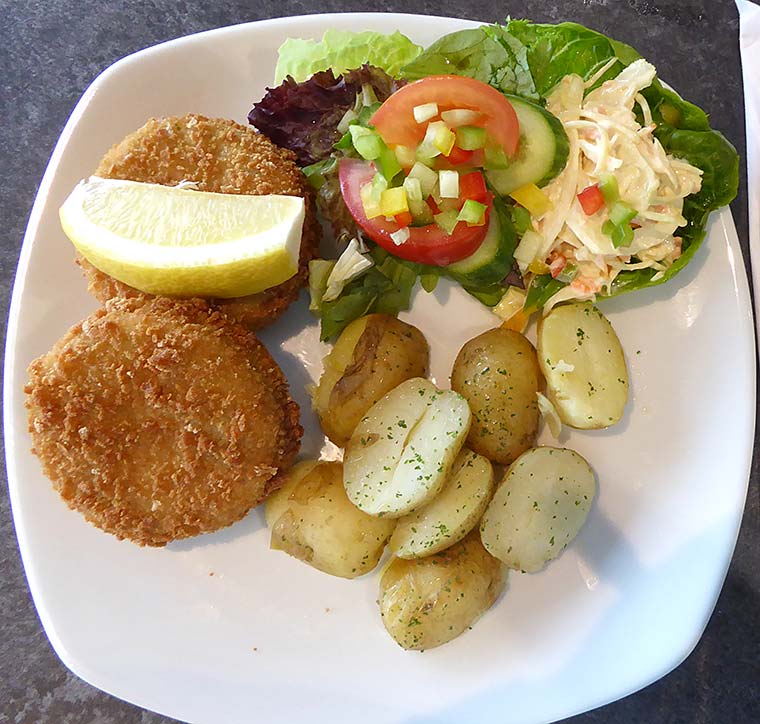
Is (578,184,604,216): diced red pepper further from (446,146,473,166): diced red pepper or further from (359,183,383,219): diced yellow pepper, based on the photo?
(359,183,383,219): diced yellow pepper

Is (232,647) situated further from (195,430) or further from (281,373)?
(281,373)

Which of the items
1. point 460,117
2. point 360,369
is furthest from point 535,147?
point 360,369

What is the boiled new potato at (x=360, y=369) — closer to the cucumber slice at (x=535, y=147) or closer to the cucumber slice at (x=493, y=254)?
the cucumber slice at (x=493, y=254)

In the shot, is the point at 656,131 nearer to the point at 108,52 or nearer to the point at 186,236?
the point at 186,236

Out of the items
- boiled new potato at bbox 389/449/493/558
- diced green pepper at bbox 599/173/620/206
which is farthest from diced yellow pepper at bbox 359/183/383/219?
boiled new potato at bbox 389/449/493/558

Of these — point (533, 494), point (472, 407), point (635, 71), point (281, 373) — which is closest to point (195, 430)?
point (281, 373)
